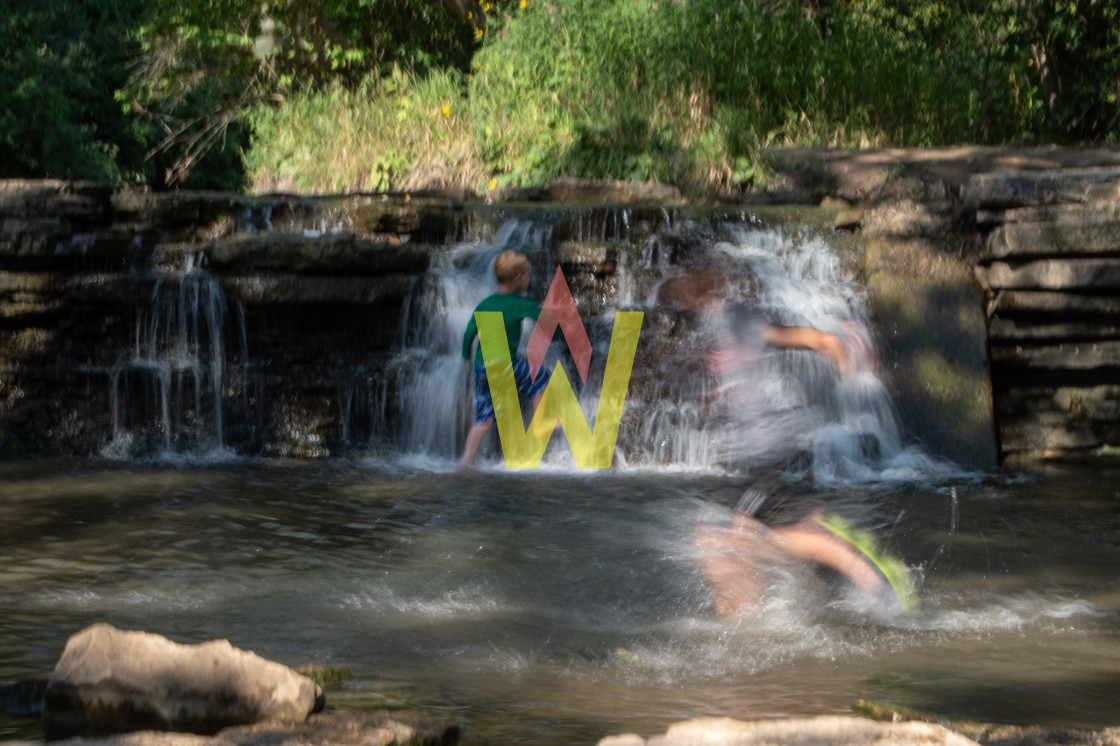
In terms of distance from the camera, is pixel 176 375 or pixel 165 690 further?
pixel 176 375

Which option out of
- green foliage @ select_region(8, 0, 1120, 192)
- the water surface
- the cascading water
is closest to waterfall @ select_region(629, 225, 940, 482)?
the cascading water

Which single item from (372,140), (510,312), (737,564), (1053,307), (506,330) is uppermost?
(372,140)

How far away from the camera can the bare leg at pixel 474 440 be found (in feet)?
23.1

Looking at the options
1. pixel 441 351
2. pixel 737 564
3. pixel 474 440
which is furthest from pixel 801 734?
pixel 441 351

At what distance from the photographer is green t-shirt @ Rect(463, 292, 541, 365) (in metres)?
6.63

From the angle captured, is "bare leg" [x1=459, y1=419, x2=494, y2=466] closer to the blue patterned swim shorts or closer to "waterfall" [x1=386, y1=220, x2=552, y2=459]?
the blue patterned swim shorts

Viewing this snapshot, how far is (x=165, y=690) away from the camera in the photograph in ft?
8.16

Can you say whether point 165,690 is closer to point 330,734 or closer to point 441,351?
point 330,734

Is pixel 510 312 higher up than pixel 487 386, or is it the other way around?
pixel 510 312

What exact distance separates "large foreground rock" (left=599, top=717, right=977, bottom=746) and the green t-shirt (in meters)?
4.59

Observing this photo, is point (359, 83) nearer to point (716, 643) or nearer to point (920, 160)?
point (920, 160)

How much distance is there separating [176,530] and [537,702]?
2893 millimetres

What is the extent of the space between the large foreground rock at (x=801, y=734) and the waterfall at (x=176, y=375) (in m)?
6.46

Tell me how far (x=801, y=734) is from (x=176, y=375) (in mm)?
6860
